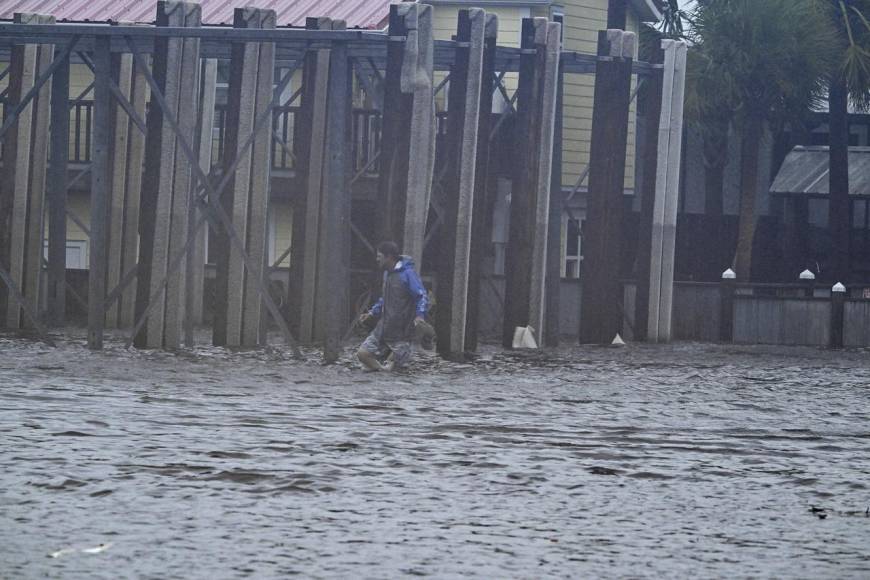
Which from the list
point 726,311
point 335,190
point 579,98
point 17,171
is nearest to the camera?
point 335,190

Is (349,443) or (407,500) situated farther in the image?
(349,443)

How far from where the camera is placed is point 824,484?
33.6 feet

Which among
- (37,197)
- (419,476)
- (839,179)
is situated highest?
(839,179)

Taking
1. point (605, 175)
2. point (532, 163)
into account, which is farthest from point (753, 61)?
point (532, 163)

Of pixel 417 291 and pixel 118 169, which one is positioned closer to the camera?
pixel 417 291

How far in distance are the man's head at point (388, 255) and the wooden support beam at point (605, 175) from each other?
17.5ft

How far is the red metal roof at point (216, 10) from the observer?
30.0 meters

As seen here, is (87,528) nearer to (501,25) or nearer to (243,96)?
(243,96)

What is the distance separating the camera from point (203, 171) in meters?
22.2

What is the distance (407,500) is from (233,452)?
2.02 m

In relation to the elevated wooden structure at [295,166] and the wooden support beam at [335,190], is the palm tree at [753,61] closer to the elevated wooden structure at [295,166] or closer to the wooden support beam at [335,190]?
the elevated wooden structure at [295,166]

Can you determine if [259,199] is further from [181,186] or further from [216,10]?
[216,10]

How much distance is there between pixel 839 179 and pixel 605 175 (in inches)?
529

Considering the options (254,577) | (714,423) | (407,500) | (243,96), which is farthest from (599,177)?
(254,577)
